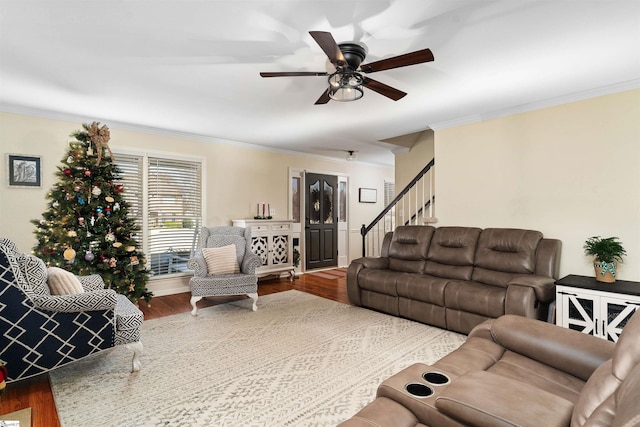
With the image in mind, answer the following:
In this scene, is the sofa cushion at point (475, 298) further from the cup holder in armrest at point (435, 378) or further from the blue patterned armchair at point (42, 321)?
the blue patterned armchair at point (42, 321)

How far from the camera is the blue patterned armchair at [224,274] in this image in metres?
3.98

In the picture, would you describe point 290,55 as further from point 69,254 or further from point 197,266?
point 69,254

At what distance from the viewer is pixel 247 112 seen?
402cm

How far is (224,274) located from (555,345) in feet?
11.6

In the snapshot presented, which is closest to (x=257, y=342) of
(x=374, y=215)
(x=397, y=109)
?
(x=397, y=109)

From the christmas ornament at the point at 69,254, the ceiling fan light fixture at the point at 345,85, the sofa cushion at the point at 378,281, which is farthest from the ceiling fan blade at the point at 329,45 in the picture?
the christmas ornament at the point at 69,254

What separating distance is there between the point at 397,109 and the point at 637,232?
2590 mm

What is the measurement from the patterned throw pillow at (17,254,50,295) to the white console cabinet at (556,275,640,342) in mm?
4088

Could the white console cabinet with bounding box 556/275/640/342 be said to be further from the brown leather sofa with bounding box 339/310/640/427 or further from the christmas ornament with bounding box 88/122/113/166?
the christmas ornament with bounding box 88/122/113/166

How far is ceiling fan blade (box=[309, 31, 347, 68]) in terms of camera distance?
72.7 inches

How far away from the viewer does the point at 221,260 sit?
432cm

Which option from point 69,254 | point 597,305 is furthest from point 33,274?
point 597,305

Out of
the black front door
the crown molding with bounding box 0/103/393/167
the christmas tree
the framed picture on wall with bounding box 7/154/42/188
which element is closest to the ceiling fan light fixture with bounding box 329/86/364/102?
the christmas tree

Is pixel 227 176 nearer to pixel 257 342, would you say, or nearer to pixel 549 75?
pixel 257 342
